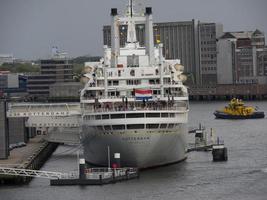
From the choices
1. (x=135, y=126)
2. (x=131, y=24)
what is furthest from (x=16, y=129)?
(x=135, y=126)

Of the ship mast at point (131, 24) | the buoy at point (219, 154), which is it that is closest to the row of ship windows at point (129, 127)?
the buoy at point (219, 154)

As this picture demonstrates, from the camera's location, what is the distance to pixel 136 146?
187ft

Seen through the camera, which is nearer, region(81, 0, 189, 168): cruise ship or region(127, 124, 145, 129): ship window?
region(127, 124, 145, 129): ship window

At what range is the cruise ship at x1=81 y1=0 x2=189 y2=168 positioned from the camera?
57094mm

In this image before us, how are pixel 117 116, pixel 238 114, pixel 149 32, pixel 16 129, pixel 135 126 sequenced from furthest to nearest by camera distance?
pixel 238 114
pixel 16 129
pixel 149 32
pixel 117 116
pixel 135 126

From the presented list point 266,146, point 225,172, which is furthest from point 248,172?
point 266,146

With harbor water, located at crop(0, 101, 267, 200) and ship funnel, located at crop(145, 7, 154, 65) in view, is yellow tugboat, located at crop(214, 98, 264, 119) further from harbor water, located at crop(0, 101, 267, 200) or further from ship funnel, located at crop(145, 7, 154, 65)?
ship funnel, located at crop(145, 7, 154, 65)

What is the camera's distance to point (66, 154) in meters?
72.6

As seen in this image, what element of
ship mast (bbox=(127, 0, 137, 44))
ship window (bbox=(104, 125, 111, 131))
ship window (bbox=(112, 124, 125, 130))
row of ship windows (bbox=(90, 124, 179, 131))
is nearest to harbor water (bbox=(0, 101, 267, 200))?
row of ship windows (bbox=(90, 124, 179, 131))

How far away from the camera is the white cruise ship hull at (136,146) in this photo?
56.9 meters

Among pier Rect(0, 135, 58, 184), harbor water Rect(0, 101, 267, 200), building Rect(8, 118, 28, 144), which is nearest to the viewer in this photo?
harbor water Rect(0, 101, 267, 200)

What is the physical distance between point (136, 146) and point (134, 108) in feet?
7.19

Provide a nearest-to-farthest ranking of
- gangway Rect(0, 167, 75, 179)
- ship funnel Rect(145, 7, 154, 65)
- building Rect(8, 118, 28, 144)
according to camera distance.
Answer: gangway Rect(0, 167, 75, 179)
ship funnel Rect(145, 7, 154, 65)
building Rect(8, 118, 28, 144)

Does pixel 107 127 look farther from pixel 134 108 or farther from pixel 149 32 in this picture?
pixel 149 32
